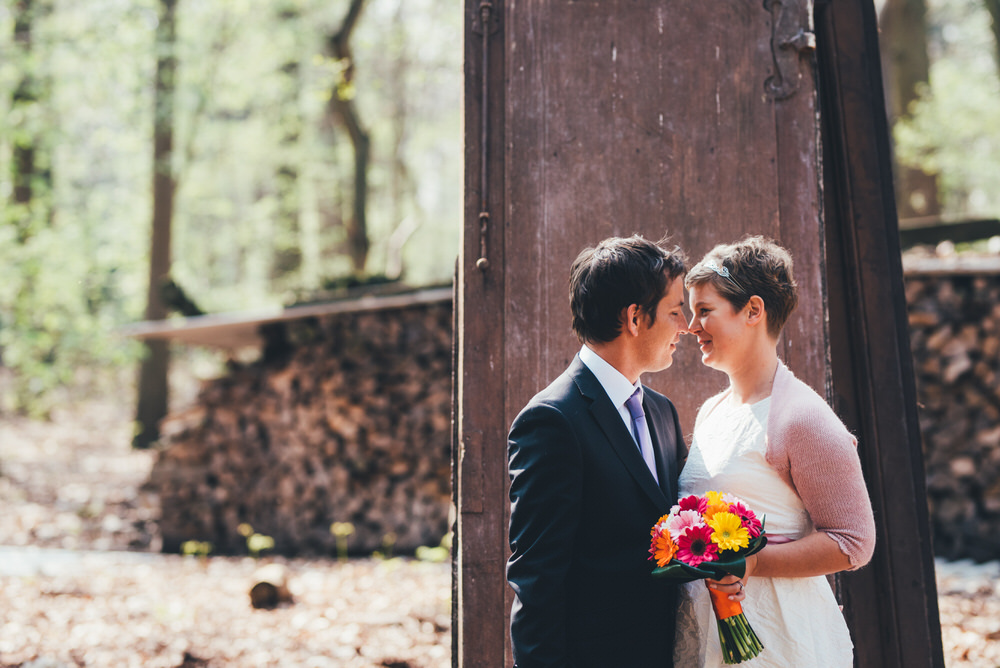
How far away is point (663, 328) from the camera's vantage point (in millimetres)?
1905

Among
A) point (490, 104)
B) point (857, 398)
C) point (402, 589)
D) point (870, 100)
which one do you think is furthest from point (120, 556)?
point (870, 100)

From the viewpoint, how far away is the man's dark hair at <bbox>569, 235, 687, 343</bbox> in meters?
1.85

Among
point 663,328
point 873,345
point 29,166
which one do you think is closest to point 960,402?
point 873,345

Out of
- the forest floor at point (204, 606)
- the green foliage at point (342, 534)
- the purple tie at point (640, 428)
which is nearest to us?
the purple tie at point (640, 428)

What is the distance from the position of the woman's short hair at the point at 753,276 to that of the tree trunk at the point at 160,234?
39.5 feet

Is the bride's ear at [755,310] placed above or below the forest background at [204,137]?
below

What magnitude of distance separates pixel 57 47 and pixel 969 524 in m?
13.0

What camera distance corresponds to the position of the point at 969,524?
19.9 ft

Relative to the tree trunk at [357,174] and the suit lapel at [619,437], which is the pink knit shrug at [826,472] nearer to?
the suit lapel at [619,437]

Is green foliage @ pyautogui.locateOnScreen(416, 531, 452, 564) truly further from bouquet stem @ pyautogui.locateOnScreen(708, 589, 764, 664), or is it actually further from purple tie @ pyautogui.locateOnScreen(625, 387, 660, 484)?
bouquet stem @ pyautogui.locateOnScreen(708, 589, 764, 664)

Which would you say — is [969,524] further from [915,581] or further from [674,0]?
[674,0]

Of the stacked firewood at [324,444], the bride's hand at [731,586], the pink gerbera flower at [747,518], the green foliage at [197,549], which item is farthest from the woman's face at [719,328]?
the green foliage at [197,549]

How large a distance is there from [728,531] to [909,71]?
441 inches

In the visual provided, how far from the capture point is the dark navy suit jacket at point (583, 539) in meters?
1.69
